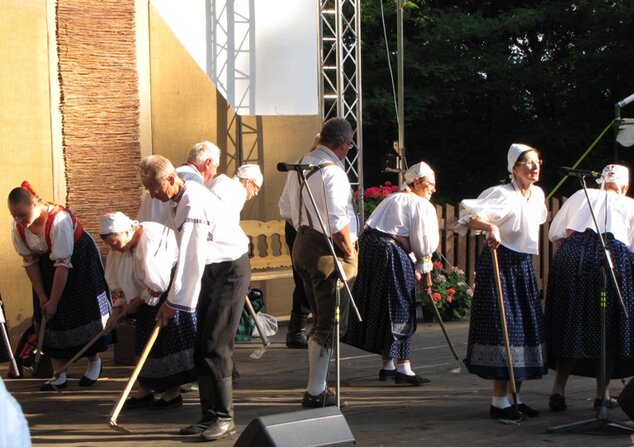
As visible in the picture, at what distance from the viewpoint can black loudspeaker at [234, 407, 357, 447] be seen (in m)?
4.27

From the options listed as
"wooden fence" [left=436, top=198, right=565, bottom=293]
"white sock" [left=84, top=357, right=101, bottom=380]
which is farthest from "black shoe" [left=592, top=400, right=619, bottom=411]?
"wooden fence" [left=436, top=198, right=565, bottom=293]

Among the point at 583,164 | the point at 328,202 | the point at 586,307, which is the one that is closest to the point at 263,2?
the point at 328,202

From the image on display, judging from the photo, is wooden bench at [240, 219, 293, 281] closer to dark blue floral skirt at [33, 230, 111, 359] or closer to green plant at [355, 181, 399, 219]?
green plant at [355, 181, 399, 219]

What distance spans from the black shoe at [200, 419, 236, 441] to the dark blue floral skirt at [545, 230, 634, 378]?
6.96 feet

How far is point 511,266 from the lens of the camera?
21.2ft

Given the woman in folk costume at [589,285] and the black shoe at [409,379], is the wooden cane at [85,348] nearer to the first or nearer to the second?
the black shoe at [409,379]

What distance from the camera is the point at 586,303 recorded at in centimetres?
659

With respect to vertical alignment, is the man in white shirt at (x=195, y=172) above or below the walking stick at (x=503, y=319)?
above

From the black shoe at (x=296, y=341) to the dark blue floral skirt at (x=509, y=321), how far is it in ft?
10.6

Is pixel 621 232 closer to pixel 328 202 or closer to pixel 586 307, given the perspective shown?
pixel 586 307

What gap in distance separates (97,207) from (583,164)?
1352 centimetres

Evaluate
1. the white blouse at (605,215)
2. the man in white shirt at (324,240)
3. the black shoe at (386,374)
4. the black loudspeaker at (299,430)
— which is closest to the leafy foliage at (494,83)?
the black shoe at (386,374)

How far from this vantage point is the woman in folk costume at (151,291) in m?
6.50

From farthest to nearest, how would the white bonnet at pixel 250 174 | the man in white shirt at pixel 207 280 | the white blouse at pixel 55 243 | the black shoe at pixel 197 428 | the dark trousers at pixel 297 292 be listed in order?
the dark trousers at pixel 297 292, the white bonnet at pixel 250 174, the white blouse at pixel 55 243, the black shoe at pixel 197 428, the man in white shirt at pixel 207 280
